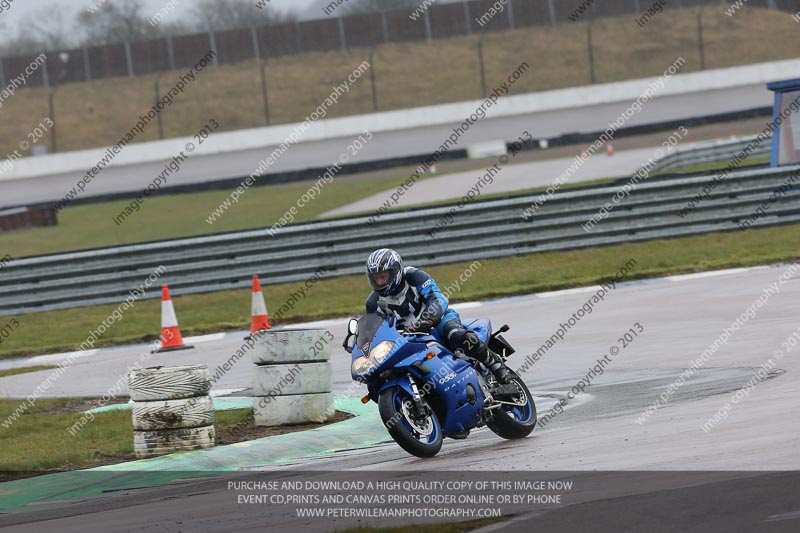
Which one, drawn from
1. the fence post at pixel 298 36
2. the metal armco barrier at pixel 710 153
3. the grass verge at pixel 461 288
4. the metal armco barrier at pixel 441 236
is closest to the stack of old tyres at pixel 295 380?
the grass verge at pixel 461 288

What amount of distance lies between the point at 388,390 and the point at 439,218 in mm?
12137

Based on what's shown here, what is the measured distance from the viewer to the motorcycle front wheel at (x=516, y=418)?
9.05 meters

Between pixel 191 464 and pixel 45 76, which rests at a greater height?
pixel 191 464

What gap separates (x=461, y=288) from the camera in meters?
19.6

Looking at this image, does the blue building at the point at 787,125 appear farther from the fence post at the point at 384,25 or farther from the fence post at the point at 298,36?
the fence post at the point at 298,36

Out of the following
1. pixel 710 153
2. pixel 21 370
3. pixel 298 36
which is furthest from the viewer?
pixel 298 36

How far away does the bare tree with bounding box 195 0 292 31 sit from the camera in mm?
53906

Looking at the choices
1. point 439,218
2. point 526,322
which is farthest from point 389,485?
point 439,218

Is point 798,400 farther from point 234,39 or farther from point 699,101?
point 234,39

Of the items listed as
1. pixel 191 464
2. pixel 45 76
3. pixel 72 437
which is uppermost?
pixel 191 464

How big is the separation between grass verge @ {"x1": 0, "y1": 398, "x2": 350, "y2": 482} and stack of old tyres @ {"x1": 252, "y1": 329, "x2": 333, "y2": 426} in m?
0.12

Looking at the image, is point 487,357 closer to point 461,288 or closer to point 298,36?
point 461,288

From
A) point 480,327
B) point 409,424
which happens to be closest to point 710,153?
point 480,327

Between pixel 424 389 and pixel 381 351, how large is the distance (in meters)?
0.43
